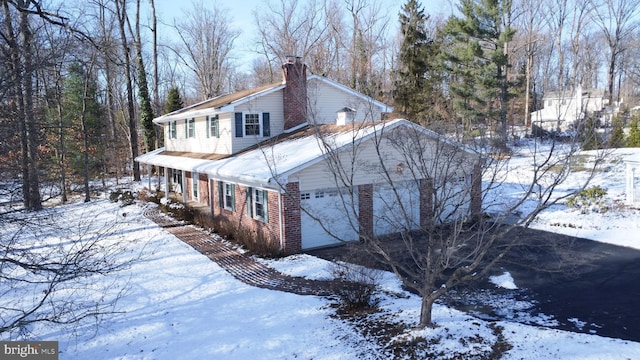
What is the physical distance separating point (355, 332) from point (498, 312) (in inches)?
118

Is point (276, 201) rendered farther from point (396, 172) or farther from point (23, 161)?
point (23, 161)

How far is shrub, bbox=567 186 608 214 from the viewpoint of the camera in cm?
1698

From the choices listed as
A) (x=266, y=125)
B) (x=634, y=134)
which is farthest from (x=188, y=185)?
(x=634, y=134)

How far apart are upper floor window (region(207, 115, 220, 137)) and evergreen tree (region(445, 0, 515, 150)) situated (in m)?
19.5

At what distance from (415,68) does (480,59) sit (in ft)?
18.2

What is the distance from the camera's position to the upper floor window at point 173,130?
80.6 ft

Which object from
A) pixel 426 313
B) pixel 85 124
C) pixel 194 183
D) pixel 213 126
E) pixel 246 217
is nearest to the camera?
pixel 426 313

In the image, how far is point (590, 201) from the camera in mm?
17422

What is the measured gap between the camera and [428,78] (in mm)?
33438

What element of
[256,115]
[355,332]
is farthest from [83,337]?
[256,115]

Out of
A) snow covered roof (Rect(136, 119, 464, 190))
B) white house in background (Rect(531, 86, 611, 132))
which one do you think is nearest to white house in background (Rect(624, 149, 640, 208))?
white house in background (Rect(531, 86, 611, 132))

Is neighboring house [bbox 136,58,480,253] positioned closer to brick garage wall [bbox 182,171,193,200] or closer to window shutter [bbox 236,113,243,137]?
window shutter [bbox 236,113,243,137]

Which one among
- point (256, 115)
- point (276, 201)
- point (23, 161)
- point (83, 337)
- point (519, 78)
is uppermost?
point (519, 78)
